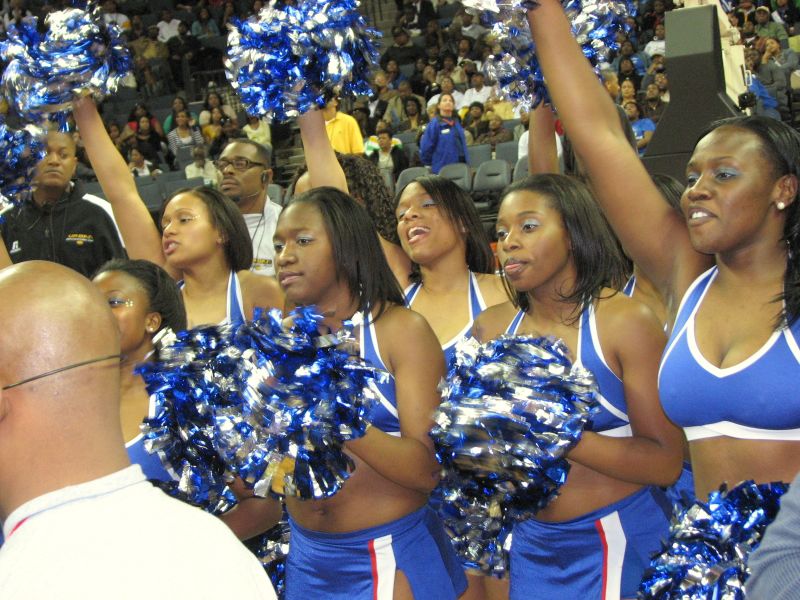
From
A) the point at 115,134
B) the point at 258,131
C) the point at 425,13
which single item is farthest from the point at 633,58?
the point at 115,134

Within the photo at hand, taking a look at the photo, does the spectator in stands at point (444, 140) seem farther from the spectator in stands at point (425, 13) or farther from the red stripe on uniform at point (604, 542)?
the red stripe on uniform at point (604, 542)

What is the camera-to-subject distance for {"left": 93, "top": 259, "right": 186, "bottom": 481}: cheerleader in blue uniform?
104 inches

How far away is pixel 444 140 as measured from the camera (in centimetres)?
1031

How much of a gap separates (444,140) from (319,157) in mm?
7413

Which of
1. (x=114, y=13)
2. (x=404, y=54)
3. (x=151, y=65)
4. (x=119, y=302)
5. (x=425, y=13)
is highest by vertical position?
(x=114, y=13)

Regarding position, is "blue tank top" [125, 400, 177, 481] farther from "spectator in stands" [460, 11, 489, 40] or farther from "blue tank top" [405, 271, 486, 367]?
"spectator in stands" [460, 11, 489, 40]

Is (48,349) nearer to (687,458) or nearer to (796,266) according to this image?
(796,266)

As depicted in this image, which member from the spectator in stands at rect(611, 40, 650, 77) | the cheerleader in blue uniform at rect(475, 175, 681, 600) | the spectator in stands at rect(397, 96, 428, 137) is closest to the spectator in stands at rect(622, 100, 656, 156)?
the spectator in stands at rect(611, 40, 650, 77)

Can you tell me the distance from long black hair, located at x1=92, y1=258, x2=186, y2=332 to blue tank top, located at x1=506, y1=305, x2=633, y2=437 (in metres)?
1.05

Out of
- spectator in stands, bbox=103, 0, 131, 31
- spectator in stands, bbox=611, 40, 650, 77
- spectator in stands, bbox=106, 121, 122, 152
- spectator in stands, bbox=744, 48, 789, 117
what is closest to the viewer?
spectator in stands, bbox=744, 48, 789, 117

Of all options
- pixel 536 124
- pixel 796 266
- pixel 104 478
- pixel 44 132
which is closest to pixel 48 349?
pixel 104 478

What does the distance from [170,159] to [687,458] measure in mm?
11758

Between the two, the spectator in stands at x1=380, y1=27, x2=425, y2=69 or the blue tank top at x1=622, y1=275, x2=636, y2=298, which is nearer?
the blue tank top at x1=622, y1=275, x2=636, y2=298

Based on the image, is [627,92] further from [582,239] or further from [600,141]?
[600,141]
